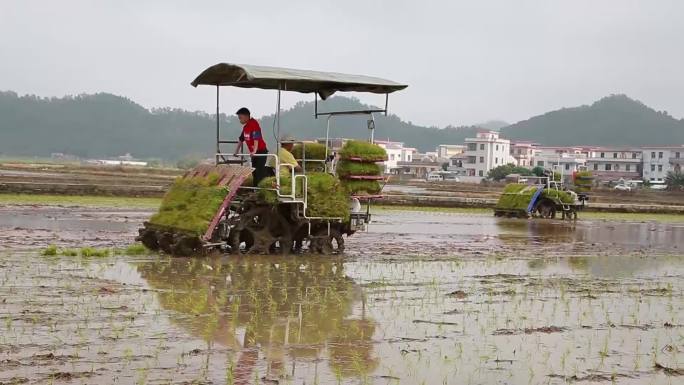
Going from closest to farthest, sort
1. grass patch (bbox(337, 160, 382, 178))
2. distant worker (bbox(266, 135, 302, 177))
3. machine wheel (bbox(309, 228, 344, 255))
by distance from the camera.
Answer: distant worker (bbox(266, 135, 302, 177))
grass patch (bbox(337, 160, 382, 178))
machine wheel (bbox(309, 228, 344, 255))

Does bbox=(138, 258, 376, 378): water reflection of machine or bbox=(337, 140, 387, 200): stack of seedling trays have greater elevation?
bbox=(337, 140, 387, 200): stack of seedling trays

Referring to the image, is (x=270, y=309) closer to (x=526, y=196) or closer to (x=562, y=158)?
(x=526, y=196)

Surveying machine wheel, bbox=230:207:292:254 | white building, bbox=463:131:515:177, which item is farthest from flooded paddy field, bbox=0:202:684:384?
white building, bbox=463:131:515:177

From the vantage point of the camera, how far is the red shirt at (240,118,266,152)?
1433 cm

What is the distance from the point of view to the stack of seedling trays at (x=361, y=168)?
1469 cm

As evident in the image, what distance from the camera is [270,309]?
934cm

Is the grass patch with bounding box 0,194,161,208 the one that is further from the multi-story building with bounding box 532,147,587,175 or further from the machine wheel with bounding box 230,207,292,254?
the multi-story building with bounding box 532,147,587,175

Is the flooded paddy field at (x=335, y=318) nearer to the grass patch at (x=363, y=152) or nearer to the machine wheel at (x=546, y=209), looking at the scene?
the grass patch at (x=363, y=152)

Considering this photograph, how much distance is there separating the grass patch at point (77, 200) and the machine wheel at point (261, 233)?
48.2 feet

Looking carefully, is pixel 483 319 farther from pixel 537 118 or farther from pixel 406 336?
pixel 537 118

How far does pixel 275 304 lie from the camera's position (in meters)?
9.66

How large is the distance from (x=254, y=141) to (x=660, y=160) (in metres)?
110

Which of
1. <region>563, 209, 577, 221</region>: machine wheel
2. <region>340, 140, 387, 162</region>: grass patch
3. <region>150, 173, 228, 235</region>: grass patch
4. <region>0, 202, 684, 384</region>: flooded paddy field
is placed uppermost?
<region>340, 140, 387, 162</region>: grass patch

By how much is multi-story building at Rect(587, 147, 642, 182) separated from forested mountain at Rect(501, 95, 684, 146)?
55.7 metres
